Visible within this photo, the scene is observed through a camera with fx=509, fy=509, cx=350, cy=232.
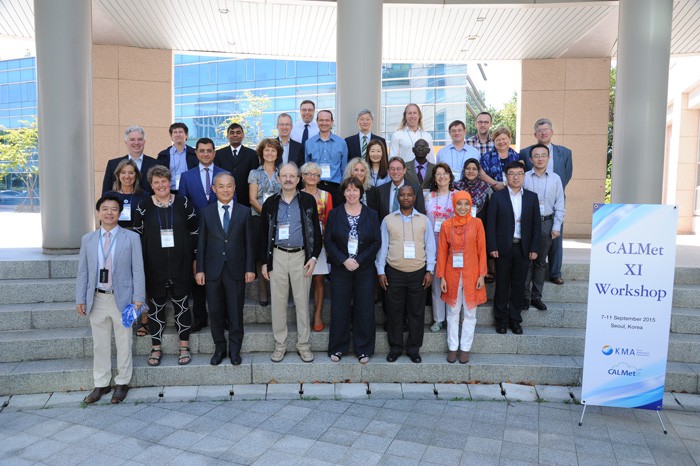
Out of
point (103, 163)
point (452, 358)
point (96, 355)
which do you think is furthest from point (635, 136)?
point (103, 163)

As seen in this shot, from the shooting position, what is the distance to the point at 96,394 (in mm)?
4746

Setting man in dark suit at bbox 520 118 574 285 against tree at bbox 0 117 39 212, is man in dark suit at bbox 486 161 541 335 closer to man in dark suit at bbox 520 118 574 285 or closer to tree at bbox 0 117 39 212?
man in dark suit at bbox 520 118 574 285

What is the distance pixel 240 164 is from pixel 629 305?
425cm

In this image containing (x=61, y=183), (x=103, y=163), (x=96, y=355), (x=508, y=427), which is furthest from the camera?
(x=103, y=163)

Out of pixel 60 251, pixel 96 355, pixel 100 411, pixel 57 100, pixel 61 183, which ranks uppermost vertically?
pixel 57 100

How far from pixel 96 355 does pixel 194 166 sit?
2.33m

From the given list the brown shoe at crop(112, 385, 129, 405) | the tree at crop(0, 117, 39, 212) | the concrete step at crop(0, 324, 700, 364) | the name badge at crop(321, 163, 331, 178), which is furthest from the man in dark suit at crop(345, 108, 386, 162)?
the tree at crop(0, 117, 39, 212)

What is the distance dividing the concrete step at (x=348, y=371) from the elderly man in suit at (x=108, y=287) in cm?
26

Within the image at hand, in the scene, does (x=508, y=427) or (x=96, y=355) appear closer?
(x=508, y=427)

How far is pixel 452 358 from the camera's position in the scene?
208 inches

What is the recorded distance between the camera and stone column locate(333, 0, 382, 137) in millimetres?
6977

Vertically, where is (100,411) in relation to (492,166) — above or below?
below

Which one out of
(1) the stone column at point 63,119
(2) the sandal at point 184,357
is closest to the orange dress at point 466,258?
(2) the sandal at point 184,357

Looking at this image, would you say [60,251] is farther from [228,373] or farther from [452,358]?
[452,358]
